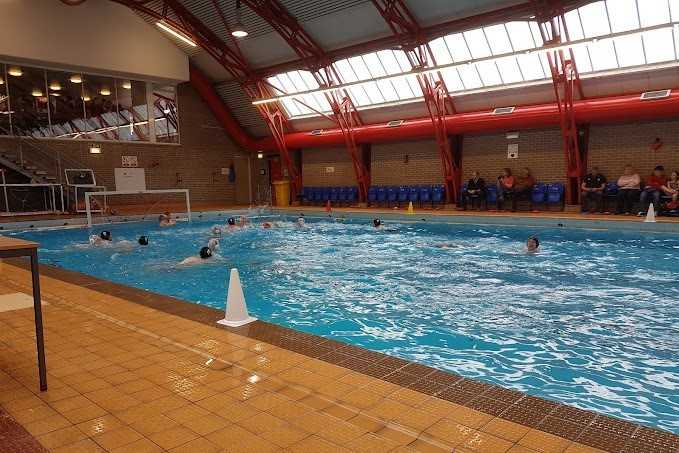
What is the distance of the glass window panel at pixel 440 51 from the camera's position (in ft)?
49.3

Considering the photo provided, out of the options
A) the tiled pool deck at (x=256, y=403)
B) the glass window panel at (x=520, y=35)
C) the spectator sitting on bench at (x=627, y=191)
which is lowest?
the tiled pool deck at (x=256, y=403)

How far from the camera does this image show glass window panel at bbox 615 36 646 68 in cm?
1243

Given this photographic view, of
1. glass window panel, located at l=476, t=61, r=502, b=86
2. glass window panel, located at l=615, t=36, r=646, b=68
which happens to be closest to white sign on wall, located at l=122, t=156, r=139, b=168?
glass window panel, located at l=476, t=61, r=502, b=86

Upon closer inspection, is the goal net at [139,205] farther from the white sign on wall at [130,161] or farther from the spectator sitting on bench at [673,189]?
the spectator sitting on bench at [673,189]

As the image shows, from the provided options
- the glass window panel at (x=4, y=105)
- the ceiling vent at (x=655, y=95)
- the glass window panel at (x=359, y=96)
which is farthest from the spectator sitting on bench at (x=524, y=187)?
the glass window panel at (x=4, y=105)

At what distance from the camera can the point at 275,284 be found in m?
7.07

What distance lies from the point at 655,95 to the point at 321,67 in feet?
34.4

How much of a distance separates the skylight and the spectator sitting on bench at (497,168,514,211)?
2.99m

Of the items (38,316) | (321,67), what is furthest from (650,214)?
(38,316)

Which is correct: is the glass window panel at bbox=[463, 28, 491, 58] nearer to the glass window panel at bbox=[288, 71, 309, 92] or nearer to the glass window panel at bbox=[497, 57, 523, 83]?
the glass window panel at bbox=[497, 57, 523, 83]

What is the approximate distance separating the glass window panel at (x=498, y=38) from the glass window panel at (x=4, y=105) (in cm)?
Answer: 1634

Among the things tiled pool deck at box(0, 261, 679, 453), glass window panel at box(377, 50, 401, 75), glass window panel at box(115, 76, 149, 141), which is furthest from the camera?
glass window panel at box(115, 76, 149, 141)

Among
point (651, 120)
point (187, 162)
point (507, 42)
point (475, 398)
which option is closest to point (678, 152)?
point (651, 120)

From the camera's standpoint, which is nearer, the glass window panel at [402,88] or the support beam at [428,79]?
the support beam at [428,79]
